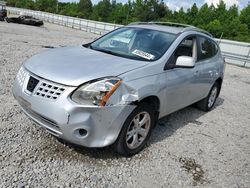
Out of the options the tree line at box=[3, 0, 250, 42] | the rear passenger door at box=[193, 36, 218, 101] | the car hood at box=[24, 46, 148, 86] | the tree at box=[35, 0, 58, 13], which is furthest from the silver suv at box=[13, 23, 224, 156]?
the tree at box=[35, 0, 58, 13]

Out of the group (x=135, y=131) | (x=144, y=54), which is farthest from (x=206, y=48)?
(x=135, y=131)

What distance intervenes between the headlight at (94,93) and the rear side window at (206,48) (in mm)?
2520

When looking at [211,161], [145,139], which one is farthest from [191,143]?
[145,139]

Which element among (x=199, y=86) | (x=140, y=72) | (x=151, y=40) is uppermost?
(x=151, y=40)

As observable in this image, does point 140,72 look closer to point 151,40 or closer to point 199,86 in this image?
point 151,40

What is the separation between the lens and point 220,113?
5.70 m

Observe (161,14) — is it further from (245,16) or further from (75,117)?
(75,117)

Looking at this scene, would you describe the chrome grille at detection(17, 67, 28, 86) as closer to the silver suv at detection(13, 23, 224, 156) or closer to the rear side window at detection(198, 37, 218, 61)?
the silver suv at detection(13, 23, 224, 156)

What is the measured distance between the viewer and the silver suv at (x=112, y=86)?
8.77 ft

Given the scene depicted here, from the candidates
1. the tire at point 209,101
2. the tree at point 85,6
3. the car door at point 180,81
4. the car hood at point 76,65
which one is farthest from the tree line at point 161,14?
the car hood at point 76,65

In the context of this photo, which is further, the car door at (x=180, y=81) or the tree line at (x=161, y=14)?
the tree line at (x=161, y=14)

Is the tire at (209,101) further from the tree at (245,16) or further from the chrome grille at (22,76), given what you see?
the tree at (245,16)

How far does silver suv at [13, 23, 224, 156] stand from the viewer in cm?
267

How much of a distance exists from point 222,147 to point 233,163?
44 centimetres
